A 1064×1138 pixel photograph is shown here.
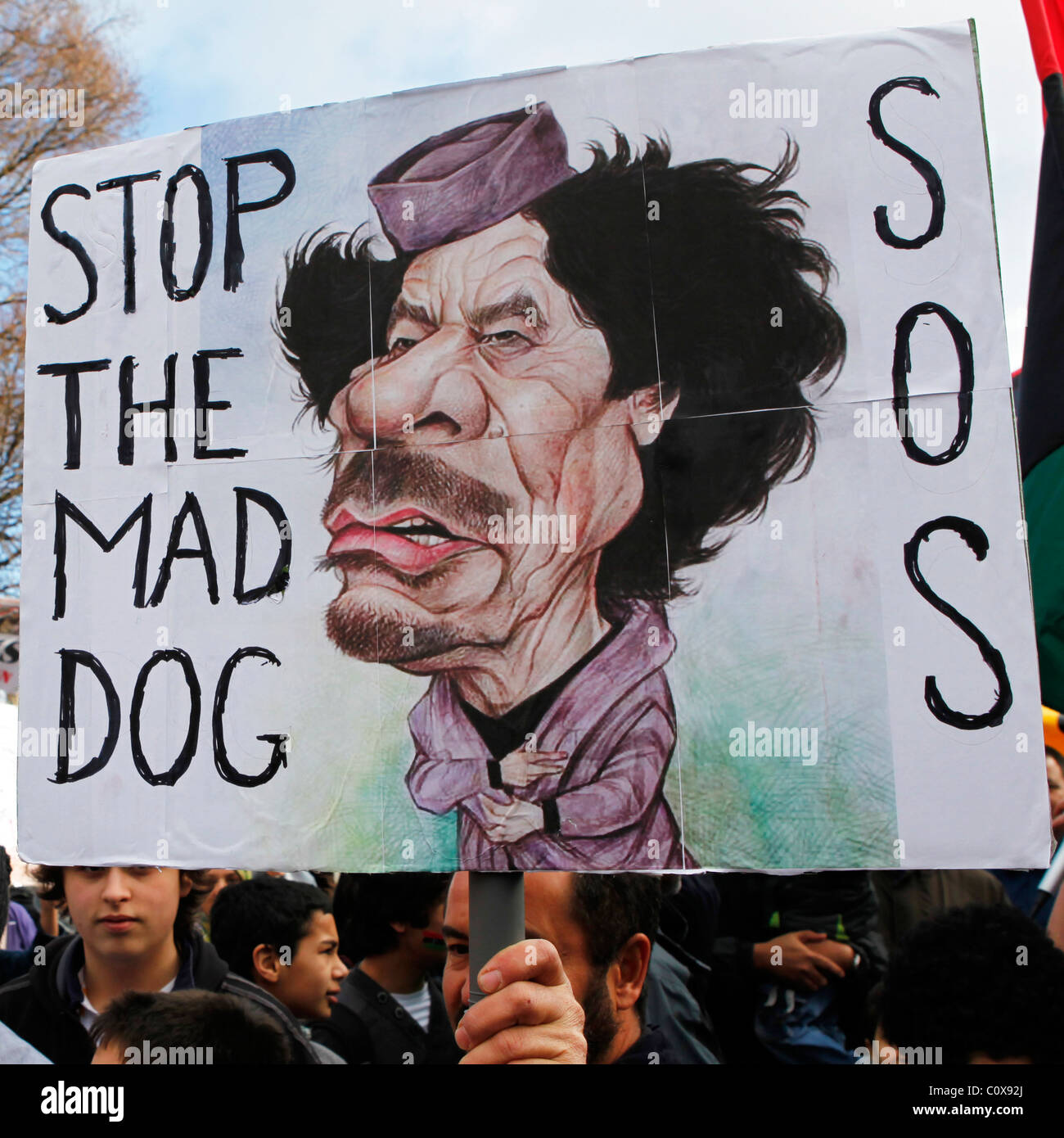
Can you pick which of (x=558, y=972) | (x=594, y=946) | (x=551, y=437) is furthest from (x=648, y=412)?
(x=594, y=946)

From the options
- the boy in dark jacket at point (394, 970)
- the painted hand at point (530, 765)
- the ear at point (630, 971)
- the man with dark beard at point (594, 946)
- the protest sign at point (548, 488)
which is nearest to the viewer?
the protest sign at point (548, 488)

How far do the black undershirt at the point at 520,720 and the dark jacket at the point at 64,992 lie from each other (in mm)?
1408

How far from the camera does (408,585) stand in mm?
2100

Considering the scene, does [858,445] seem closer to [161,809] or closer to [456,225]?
[456,225]

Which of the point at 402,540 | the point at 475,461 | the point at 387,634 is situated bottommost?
the point at 387,634

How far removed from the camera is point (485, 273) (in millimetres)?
2121

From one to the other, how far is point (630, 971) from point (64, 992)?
166 cm

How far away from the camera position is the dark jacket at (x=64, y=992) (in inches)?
121

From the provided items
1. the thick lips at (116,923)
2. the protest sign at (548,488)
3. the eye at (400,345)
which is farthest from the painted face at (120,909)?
the eye at (400,345)

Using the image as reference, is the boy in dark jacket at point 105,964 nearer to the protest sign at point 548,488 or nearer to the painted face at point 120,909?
the painted face at point 120,909

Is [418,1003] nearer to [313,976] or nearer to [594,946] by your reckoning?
[313,976]

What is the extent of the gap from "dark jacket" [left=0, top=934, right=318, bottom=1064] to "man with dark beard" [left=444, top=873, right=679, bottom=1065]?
86cm

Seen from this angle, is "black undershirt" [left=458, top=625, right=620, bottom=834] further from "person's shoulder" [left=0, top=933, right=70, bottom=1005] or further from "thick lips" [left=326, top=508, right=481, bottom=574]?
"person's shoulder" [left=0, top=933, right=70, bottom=1005]
